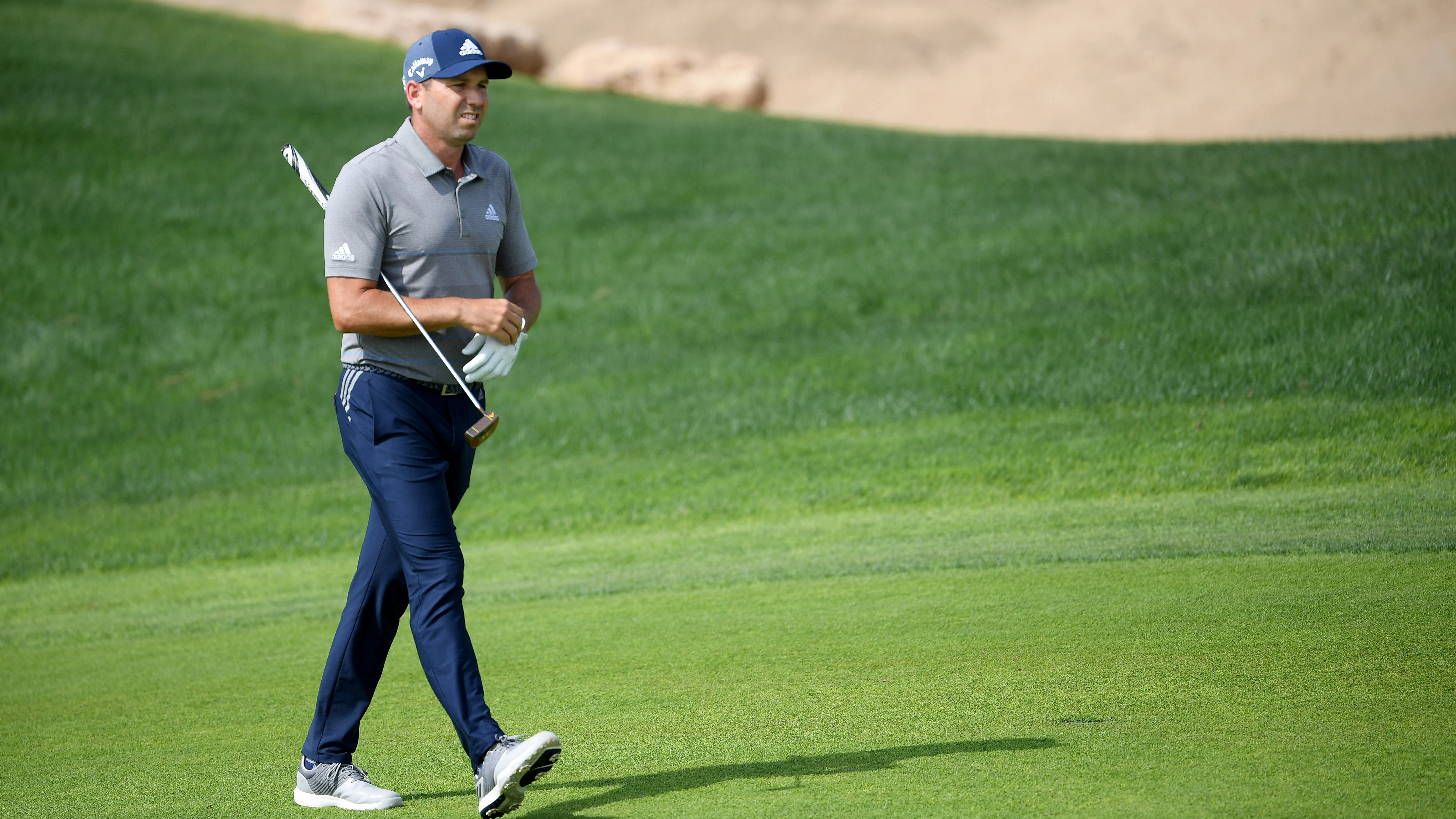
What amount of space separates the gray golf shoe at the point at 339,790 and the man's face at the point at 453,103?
208 cm

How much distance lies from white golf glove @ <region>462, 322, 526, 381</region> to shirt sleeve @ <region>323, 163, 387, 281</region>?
38 centimetres

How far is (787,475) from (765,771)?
703 centimetres

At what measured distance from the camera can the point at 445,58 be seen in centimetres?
417

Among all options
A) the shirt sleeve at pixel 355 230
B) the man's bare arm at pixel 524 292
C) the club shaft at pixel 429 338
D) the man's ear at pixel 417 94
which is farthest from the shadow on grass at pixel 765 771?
the man's ear at pixel 417 94

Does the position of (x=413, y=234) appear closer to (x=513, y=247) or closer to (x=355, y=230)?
(x=355, y=230)

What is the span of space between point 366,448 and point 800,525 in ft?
18.8

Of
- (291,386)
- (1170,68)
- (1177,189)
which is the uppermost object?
(1170,68)

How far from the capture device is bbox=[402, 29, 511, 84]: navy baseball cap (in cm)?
416

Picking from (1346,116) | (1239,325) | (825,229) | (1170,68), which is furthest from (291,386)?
(1170,68)

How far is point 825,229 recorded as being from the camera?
19062 millimetres

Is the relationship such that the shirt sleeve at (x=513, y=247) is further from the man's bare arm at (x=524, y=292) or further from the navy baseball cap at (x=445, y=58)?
the navy baseball cap at (x=445, y=58)

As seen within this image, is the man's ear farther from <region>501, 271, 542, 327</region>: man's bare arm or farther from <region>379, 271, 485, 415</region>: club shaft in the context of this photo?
<region>501, 271, 542, 327</region>: man's bare arm

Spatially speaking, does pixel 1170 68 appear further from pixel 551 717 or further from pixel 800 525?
pixel 551 717

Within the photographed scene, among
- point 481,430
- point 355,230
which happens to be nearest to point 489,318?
point 481,430
